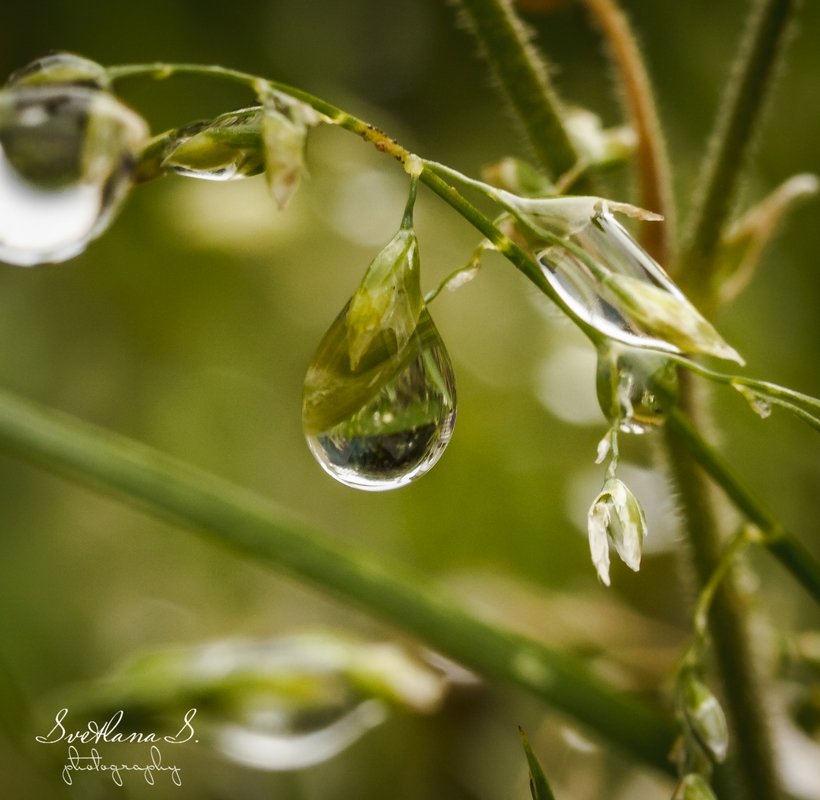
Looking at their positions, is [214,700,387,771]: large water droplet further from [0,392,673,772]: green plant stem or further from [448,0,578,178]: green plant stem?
[448,0,578,178]: green plant stem

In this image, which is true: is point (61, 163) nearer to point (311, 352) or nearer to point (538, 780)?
point (538, 780)

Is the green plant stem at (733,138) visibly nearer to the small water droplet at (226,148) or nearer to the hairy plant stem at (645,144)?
the hairy plant stem at (645,144)

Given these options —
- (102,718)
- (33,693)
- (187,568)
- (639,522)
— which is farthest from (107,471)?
(187,568)

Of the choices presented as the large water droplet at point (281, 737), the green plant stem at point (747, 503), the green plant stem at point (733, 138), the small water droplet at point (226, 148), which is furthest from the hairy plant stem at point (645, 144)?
the large water droplet at point (281, 737)

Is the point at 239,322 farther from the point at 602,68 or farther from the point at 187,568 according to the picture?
the point at 602,68

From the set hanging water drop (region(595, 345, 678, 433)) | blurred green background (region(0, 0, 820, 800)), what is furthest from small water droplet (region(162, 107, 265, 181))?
blurred green background (region(0, 0, 820, 800))

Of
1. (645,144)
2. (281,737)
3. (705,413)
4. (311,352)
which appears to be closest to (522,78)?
(645,144)
